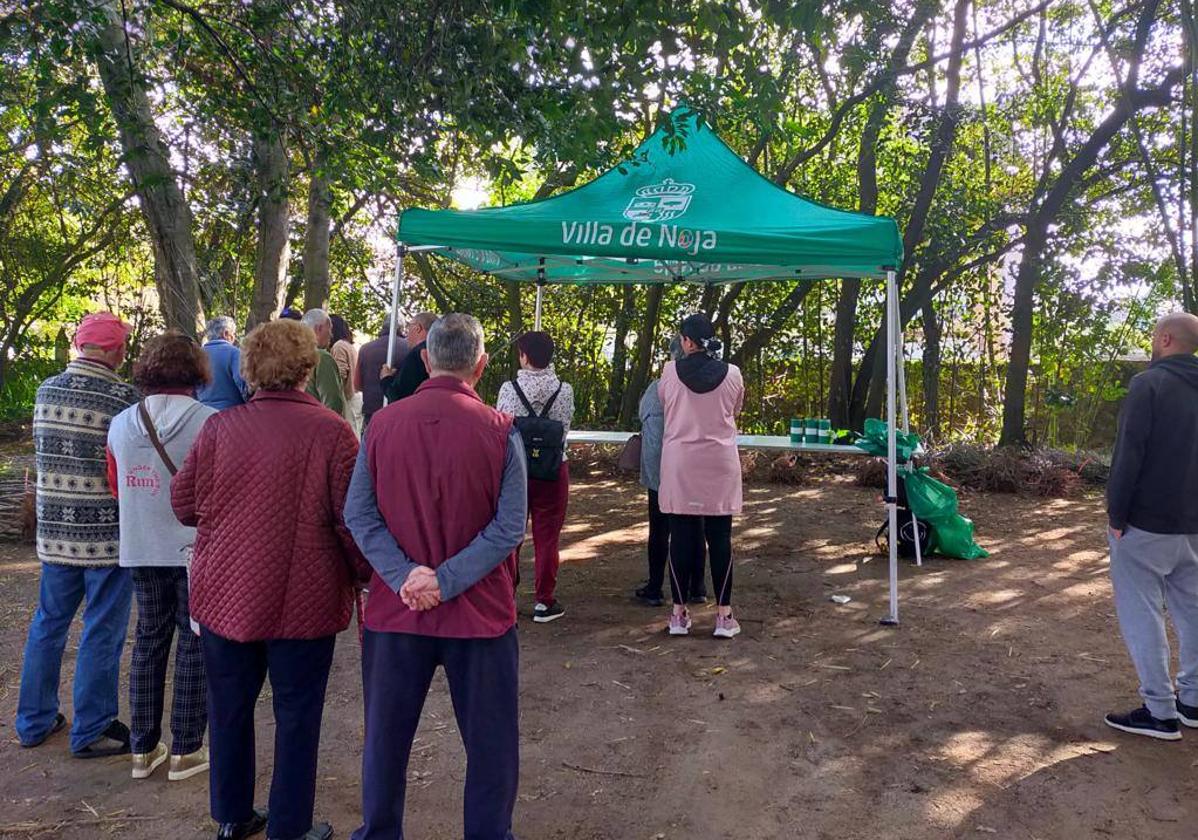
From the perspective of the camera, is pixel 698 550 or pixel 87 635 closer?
pixel 87 635

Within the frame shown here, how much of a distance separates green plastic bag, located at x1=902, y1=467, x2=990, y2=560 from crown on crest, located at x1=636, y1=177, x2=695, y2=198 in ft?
9.00

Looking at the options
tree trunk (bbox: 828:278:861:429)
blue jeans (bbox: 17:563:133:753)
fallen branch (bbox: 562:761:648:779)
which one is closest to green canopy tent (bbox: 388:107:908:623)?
fallen branch (bbox: 562:761:648:779)

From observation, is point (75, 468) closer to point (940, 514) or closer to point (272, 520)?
point (272, 520)

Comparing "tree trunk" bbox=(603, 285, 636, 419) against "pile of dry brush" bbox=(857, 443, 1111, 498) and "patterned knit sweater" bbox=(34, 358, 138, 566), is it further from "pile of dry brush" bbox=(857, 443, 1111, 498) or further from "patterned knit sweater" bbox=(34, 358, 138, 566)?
"patterned knit sweater" bbox=(34, 358, 138, 566)

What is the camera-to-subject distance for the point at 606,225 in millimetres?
5047

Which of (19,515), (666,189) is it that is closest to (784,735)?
(666,189)

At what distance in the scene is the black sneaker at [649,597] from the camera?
215 inches

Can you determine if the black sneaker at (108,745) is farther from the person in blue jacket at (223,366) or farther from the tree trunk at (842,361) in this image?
the tree trunk at (842,361)

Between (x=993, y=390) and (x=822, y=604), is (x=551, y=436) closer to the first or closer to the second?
(x=822, y=604)

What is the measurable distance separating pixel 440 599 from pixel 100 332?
1.95 meters

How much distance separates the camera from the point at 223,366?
15.9ft

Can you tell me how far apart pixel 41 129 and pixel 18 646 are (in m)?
3.39

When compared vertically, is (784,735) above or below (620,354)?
below

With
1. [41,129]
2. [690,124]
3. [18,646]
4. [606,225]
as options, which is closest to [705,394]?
[606,225]
